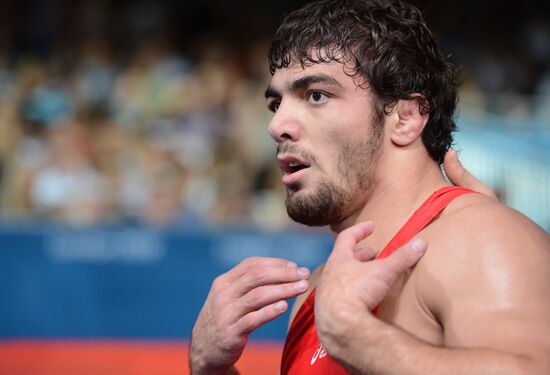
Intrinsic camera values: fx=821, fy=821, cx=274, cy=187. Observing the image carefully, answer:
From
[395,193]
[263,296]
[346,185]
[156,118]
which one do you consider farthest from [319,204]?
[156,118]

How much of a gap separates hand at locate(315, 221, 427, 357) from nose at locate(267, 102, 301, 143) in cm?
56

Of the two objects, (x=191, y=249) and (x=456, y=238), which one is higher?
(x=191, y=249)

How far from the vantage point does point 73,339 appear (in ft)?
24.6

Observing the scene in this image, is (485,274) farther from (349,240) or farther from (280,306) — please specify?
(280,306)

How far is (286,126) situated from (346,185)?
0.26m

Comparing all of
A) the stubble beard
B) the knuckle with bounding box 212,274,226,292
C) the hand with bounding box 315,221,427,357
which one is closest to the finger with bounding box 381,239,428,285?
the hand with bounding box 315,221,427,357

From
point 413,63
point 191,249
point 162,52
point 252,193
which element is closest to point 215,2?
point 162,52

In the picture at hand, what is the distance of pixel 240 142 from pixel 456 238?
719cm

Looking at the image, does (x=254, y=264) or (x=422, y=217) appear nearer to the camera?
(x=422, y=217)

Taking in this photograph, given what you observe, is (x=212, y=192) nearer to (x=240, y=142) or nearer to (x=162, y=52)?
(x=240, y=142)

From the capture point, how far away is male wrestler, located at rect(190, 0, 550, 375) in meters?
1.96

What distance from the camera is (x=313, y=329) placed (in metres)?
2.57

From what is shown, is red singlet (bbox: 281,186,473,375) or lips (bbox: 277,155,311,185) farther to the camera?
lips (bbox: 277,155,311,185)

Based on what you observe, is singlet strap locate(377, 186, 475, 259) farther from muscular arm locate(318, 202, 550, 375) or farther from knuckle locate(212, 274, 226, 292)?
knuckle locate(212, 274, 226, 292)
